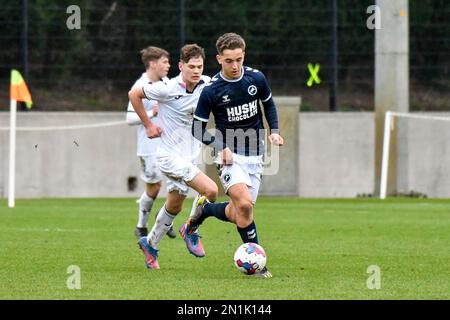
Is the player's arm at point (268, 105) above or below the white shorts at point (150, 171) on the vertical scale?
above

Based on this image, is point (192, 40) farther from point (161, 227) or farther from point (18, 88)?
point (161, 227)

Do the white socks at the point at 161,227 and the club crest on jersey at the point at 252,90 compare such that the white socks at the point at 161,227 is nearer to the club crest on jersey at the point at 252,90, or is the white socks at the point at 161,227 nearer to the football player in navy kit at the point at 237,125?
the football player in navy kit at the point at 237,125

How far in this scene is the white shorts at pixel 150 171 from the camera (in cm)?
1439

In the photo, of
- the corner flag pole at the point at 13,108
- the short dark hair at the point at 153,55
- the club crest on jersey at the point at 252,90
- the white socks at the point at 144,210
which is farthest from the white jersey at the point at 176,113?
the corner flag pole at the point at 13,108

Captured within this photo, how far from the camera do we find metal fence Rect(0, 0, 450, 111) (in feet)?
80.5

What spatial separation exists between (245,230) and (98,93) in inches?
606

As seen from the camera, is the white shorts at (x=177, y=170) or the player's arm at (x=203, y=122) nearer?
the player's arm at (x=203, y=122)

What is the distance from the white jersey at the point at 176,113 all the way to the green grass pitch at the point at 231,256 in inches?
41.1

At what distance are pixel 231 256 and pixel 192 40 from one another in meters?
13.6

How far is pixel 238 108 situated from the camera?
33.4 feet

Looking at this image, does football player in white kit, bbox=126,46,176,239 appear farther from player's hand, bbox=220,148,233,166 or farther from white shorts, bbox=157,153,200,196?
player's hand, bbox=220,148,233,166

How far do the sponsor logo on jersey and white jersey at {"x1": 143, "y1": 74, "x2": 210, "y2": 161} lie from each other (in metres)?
0.85
